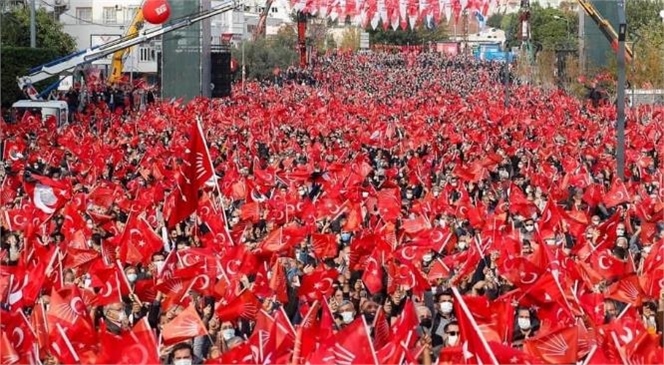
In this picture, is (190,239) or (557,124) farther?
(557,124)

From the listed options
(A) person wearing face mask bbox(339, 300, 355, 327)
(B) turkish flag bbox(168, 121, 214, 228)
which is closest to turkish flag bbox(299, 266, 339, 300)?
(A) person wearing face mask bbox(339, 300, 355, 327)

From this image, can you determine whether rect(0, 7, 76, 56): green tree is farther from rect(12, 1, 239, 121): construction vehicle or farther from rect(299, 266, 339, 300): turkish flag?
rect(299, 266, 339, 300): turkish flag

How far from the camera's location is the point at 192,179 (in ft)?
57.6

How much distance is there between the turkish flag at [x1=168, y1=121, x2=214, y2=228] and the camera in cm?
1712

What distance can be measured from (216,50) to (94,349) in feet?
152

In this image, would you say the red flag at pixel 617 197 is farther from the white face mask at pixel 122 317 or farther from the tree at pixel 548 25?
the tree at pixel 548 25

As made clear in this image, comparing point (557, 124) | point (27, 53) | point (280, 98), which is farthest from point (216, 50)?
point (557, 124)

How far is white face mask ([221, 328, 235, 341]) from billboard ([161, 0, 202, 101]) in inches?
1713

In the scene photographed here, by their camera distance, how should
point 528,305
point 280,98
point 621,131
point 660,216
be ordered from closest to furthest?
point 528,305
point 660,216
point 621,131
point 280,98

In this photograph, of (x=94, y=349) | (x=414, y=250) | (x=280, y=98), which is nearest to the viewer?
(x=94, y=349)

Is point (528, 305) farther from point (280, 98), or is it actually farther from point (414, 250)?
point (280, 98)

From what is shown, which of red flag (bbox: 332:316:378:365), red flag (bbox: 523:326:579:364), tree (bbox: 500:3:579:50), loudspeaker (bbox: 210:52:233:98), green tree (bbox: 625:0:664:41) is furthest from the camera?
tree (bbox: 500:3:579:50)

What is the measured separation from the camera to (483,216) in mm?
18266

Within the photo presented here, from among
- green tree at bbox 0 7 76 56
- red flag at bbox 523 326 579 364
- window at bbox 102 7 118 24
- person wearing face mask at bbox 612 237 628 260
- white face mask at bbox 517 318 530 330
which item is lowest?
white face mask at bbox 517 318 530 330
